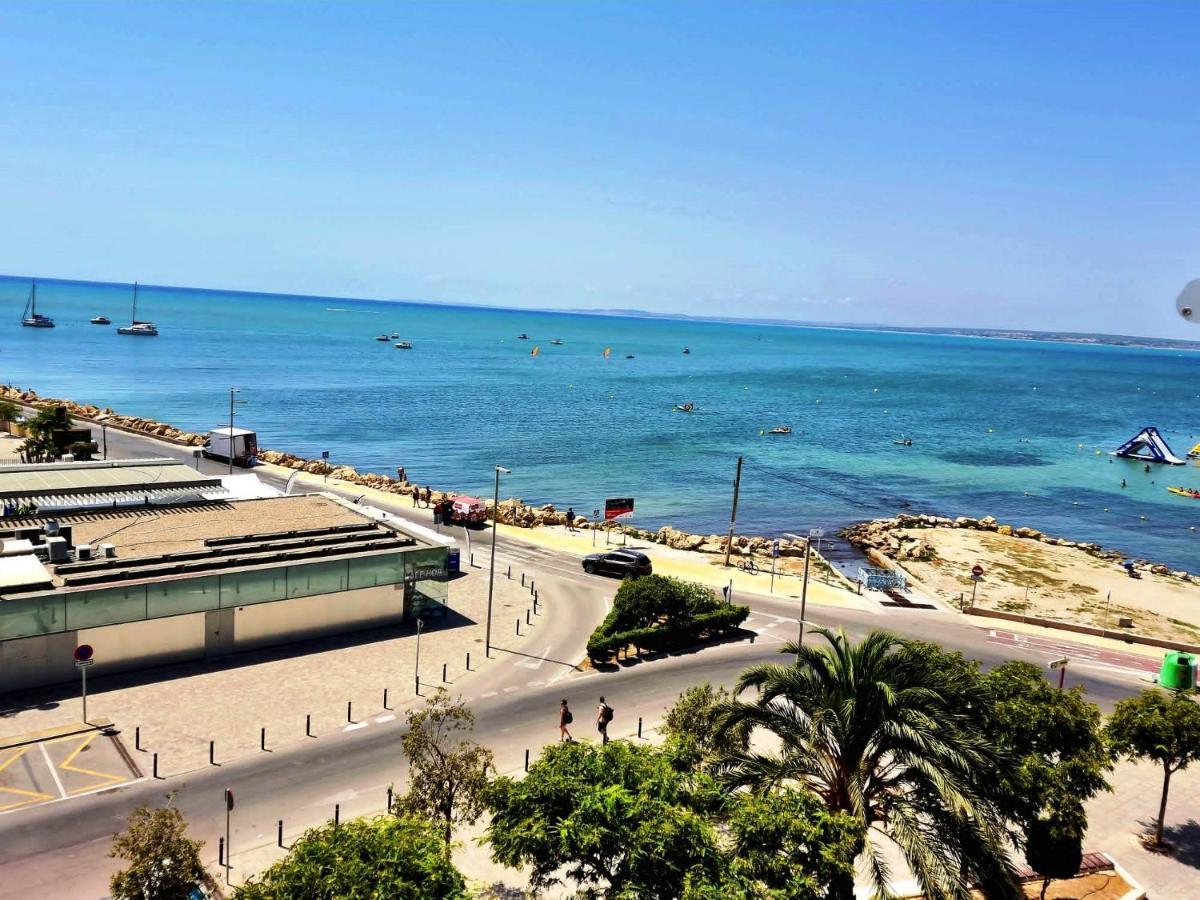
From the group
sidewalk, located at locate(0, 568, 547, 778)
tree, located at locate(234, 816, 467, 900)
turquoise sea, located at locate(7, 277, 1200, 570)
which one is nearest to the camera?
tree, located at locate(234, 816, 467, 900)

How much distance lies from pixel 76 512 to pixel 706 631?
86.4 feet

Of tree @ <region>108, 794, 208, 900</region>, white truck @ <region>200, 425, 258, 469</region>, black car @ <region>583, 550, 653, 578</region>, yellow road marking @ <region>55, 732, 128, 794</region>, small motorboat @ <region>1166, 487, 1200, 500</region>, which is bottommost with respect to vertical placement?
small motorboat @ <region>1166, 487, 1200, 500</region>

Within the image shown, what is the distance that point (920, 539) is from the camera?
61.5 m

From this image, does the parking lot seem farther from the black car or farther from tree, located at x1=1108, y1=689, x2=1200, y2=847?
tree, located at x1=1108, y1=689, x2=1200, y2=847

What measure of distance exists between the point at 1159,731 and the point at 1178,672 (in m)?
13.2

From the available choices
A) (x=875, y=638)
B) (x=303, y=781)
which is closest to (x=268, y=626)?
(x=303, y=781)

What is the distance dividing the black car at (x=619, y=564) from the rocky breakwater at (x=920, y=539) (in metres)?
20.4

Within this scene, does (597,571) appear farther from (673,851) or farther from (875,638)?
(673,851)

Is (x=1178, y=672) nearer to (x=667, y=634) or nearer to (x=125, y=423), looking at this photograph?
(x=667, y=634)

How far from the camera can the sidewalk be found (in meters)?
24.1

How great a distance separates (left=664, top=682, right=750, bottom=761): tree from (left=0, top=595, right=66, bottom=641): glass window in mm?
19376

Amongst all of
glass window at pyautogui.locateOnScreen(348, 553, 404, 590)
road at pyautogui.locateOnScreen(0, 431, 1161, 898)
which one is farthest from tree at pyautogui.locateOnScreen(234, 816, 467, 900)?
glass window at pyautogui.locateOnScreen(348, 553, 404, 590)

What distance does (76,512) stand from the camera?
35625mm

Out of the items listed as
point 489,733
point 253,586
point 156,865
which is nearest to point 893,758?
point 489,733
